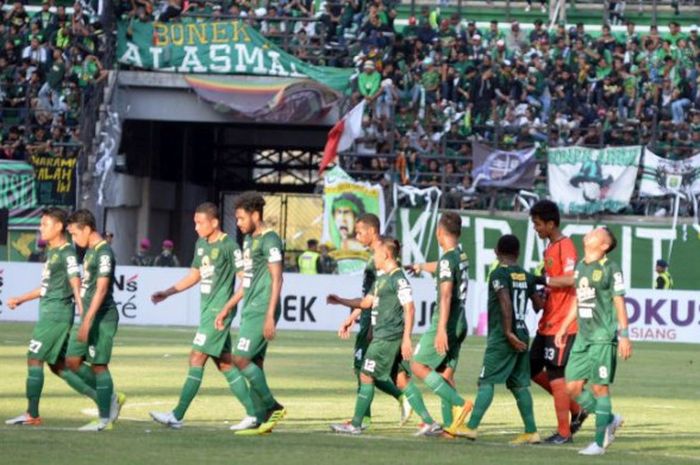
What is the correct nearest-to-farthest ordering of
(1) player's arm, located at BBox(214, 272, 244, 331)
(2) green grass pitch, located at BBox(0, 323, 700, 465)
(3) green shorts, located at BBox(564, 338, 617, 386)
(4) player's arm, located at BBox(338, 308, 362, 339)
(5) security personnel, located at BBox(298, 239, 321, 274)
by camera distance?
(2) green grass pitch, located at BBox(0, 323, 700, 465)
(3) green shorts, located at BBox(564, 338, 617, 386)
(1) player's arm, located at BBox(214, 272, 244, 331)
(4) player's arm, located at BBox(338, 308, 362, 339)
(5) security personnel, located at BBox(298, 239, 321, 274)

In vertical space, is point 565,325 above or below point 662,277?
above

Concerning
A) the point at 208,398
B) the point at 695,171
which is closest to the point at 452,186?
the point at 695,171

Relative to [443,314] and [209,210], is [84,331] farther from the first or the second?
[443,314]

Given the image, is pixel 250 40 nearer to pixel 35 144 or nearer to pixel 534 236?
pixel 35 144

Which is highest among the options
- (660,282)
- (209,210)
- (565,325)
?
(209,210)

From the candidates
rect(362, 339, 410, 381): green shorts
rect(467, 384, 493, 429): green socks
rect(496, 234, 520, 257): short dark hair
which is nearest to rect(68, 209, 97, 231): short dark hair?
rect(362, 339, 410, 381): green shorts

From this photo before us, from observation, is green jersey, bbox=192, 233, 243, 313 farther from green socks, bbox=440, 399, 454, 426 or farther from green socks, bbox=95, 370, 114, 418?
green socks, bbox=440, 399, 454, 426

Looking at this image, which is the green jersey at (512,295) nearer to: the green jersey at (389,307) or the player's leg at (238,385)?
the green jersey at (389,307)

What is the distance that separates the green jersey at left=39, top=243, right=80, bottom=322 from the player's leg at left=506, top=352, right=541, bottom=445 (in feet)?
12.5

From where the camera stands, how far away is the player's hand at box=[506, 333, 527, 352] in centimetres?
1380

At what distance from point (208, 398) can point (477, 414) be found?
16.5ft

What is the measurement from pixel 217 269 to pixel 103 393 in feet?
4.66

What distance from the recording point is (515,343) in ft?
45.3

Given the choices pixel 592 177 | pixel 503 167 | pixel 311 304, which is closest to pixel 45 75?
pixel 503 167
